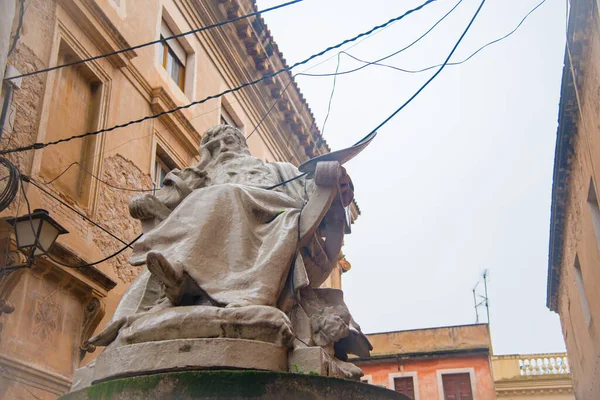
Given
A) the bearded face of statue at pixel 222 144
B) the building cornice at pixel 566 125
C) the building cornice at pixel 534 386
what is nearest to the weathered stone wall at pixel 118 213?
the bearded face of statue at pixel 222 144

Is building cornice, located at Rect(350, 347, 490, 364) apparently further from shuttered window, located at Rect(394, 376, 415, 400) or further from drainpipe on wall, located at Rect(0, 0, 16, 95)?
drainpipe on wall, located at Rect(0, 0, 16, 95)

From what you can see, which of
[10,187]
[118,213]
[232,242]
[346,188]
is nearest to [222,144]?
[346,188]

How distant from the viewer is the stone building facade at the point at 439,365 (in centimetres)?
2288

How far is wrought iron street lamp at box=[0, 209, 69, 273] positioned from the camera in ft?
23.2

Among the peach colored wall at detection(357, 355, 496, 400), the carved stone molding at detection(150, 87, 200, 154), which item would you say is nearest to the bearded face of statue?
the carved stone molding at detection(150, 87, 200, 154)

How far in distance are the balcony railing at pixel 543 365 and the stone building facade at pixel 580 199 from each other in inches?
159

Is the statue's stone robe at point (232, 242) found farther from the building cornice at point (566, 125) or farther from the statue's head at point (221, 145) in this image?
the building cornice at point (566, 125)

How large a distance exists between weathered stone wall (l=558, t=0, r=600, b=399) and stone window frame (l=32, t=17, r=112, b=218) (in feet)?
21.8

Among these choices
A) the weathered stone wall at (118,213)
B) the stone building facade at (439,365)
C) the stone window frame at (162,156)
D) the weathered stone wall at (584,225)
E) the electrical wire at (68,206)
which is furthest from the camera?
the stone building facade at (439,365)

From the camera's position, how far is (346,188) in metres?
4.67

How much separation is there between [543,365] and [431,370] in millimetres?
3458

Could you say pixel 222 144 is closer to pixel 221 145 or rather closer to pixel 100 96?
pixel 221 145

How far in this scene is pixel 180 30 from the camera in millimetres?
13680

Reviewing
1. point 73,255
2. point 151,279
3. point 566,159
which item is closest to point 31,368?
point 73,255
